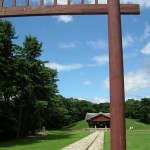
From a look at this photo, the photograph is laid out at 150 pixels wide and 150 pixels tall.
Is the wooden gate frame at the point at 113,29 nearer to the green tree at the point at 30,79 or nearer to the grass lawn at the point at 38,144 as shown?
the grass lawn at the point at 38,144

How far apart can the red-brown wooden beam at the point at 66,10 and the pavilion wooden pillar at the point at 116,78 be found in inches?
4.6

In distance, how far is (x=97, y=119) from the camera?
305 feet

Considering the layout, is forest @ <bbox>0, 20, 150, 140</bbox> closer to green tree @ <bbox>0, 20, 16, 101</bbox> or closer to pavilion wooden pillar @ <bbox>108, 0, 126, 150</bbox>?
green tree @ <bbox>0, 20, 16, 101</bbox>

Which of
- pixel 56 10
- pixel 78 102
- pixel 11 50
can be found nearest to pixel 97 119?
pixel 78 102

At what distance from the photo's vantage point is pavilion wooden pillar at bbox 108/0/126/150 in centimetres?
433

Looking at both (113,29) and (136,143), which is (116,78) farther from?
(136,143)

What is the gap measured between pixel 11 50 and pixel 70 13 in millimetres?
40044

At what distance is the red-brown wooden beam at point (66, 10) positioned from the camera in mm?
4684

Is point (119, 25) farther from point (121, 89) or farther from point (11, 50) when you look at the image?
point (11, 50)

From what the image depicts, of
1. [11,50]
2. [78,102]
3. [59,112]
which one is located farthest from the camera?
[78,102]

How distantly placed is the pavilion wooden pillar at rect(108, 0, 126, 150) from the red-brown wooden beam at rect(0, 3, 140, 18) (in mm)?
117

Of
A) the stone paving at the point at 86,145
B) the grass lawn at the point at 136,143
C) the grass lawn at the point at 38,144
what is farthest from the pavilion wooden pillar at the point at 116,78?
the grass lawn at the point at 38,144

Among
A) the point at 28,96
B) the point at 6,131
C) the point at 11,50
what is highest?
the point at 11,50

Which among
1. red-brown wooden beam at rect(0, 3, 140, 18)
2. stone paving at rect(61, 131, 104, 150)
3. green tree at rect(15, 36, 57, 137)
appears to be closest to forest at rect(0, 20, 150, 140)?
green tree at rect(15, 36, 57, 137)
